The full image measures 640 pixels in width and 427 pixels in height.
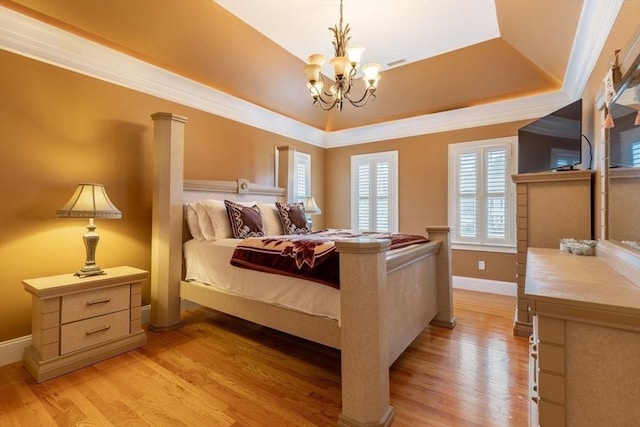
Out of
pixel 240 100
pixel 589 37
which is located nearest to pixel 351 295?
pixel 589 37

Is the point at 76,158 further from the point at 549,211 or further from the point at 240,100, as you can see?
the point at 549,211

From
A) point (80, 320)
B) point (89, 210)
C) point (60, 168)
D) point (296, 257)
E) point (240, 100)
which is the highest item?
point (240, 100)

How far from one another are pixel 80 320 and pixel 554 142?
14.4 ft

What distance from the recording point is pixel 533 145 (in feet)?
10.4

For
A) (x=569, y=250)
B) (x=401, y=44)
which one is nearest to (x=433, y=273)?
(x=569, y=250)

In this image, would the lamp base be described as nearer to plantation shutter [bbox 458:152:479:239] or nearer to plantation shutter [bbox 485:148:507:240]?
plantation shutter [bbox 458:152:479:239]

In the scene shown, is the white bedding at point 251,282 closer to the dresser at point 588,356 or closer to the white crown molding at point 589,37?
the dresser at point 588,356

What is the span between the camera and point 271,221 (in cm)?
355

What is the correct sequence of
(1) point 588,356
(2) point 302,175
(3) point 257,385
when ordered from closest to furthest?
(1) point 588,356 → (3) point 257,385 → (2) point 302,175

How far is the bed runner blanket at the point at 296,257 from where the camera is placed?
6.15 ft

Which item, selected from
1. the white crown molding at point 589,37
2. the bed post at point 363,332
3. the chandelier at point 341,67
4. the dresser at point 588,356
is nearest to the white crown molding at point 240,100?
the white crown molding at point 589,37

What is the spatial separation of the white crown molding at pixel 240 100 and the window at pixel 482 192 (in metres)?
0.39

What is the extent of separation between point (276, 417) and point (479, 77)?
4271 millimetres

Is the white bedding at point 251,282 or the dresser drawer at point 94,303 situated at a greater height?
the white bedding at point 251,282
